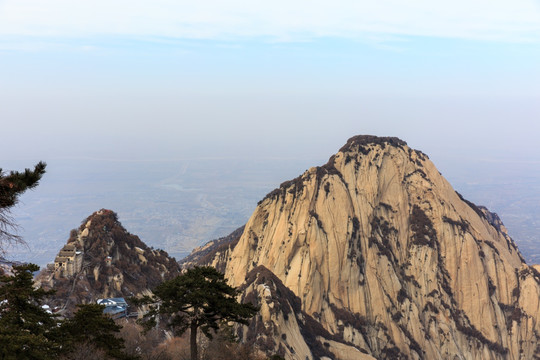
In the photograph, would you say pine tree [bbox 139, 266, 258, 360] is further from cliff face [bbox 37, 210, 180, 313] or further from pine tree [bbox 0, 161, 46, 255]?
cliff face [bbox 37, 210, 180, 313]

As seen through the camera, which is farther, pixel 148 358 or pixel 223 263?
pixel 223 263

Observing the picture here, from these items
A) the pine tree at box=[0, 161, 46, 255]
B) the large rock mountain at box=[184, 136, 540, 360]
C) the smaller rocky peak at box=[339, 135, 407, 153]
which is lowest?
the large rock mountain at box=[184, 136, 540, 360]

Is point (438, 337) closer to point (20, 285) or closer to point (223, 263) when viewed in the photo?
point (223, 263)

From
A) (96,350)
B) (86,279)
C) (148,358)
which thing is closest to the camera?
(96,350)

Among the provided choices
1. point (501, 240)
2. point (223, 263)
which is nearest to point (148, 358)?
point (223, 263)

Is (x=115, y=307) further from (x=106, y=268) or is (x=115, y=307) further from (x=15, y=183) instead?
(x=15, y=183)

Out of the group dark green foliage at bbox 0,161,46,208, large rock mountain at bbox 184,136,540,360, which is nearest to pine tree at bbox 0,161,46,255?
dark green foliage at bbox 0,161,46,208

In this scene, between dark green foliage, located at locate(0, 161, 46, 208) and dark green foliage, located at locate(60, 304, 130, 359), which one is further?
dark green foliage, located at locate(60, 304, 130, 359)
